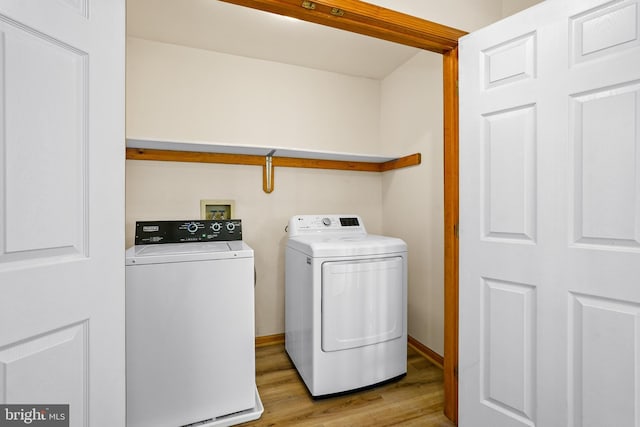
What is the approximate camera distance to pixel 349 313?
71.6 inches

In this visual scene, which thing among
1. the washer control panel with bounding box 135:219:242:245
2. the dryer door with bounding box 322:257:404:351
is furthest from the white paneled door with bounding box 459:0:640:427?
the washer control panel with bounding box 135:219:242:245

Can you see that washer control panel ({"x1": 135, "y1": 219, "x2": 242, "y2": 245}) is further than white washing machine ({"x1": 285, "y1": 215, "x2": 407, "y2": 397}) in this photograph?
Yes

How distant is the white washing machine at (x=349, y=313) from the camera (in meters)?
1.77

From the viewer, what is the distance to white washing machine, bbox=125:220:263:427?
142 centimetres

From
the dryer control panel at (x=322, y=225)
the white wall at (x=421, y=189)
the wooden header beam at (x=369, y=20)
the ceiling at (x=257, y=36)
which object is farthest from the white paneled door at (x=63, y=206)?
the white wall at (x=421, y=189)

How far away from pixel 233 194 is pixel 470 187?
1779 mm

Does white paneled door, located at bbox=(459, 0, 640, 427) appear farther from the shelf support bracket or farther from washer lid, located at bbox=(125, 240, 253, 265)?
the shelf support bracket

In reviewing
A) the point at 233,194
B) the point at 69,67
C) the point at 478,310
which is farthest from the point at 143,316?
the point at 478,310

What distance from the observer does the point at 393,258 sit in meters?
1.96

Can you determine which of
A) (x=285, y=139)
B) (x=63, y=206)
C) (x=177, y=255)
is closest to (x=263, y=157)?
(x=285, y=139)

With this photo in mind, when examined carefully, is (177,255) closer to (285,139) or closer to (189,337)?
(189,337)

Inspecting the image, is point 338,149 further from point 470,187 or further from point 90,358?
point 90,358

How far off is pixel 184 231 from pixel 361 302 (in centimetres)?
121

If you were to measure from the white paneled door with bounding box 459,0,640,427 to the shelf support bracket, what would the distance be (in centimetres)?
155
